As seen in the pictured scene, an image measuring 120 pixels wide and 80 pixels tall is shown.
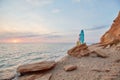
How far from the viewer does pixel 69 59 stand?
21.2m

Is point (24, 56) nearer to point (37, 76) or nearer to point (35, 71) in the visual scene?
point (35, 71)

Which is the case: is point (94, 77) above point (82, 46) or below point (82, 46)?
below

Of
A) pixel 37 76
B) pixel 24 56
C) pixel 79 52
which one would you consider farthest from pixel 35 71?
pixel 24 56

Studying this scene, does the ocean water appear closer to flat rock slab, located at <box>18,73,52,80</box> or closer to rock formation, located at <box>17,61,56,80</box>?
rock formation, located at <box>17,61,56,80</box>

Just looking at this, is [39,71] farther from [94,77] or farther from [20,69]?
[94,77]

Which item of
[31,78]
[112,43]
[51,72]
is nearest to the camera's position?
[31,78]

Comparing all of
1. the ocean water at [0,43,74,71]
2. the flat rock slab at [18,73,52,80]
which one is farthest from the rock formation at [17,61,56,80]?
Result: the ocean water at [0,43,74,71]

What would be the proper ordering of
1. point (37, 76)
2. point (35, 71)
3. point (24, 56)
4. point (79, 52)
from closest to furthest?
point (37, 76) → point (35, 71) → point (79, 52) → point (24, 56)

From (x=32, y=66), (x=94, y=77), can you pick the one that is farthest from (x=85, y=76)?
(x=32, y=66)

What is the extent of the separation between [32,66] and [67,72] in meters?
3.51

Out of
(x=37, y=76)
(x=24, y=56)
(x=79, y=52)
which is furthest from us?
(x=24, y=56)

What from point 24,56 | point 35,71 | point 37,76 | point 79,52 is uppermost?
point 79,52

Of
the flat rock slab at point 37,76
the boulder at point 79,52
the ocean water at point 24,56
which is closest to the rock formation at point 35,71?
the flat rock slab at point 37,76

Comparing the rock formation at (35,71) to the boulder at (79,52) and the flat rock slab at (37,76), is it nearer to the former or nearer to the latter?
the flat rock slab at (37,76)
